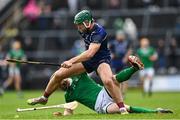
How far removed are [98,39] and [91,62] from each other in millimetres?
588

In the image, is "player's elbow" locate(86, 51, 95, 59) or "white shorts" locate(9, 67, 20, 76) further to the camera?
"white shorts" locate(9, 67, 20, 76)

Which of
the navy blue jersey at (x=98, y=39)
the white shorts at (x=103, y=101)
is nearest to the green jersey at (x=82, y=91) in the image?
the white shorts at (x=103, y=101)

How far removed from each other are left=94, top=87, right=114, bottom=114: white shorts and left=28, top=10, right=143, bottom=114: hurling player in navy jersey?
19 centimetres

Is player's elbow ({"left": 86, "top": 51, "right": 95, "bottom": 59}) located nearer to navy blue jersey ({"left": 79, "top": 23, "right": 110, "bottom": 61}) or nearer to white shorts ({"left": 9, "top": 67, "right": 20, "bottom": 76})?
navy blue jersey ({"left": 79, "top": 23, "right": 110, "bottom": 61})

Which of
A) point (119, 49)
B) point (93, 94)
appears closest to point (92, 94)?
point (93, 94)

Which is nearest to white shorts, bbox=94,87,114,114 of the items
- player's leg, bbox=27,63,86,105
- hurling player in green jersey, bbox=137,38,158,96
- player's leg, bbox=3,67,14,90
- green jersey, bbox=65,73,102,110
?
green jersey, bbox=65,73,102,110

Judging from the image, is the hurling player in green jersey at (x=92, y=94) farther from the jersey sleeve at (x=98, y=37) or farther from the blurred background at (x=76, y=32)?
the blurred background at (x=76, y=32)

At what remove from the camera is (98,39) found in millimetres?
17109

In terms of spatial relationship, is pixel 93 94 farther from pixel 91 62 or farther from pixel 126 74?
pixel 126 74

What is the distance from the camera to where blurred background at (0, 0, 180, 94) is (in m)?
36.6

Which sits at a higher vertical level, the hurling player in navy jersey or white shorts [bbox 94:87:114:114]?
the hurling player in navy jersey

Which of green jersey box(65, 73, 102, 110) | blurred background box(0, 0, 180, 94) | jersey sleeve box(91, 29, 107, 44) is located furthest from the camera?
blurred background box(0, 0, 180, 94)

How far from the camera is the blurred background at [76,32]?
36.6 metres

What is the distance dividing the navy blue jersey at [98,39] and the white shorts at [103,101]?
0.81m
